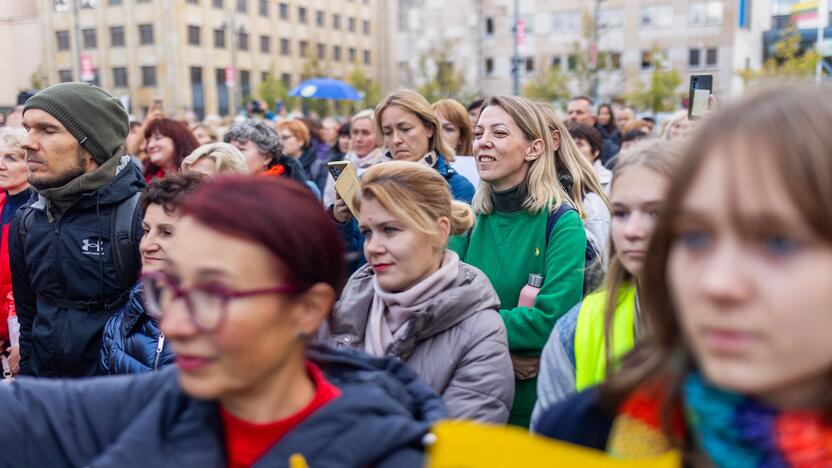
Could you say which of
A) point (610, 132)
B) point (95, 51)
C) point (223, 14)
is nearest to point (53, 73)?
point (95, 51)

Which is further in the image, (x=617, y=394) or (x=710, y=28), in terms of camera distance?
(x=710, y=28)

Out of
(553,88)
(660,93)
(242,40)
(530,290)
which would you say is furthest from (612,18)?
(530,290)

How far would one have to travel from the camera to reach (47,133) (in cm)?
363

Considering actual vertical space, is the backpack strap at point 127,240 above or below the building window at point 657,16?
below

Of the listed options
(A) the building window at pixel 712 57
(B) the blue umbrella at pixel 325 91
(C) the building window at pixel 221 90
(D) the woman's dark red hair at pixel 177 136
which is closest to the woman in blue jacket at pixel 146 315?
(D) the woman's dark red hair at pixel 177 136

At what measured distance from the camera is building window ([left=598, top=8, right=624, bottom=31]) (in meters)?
50.6

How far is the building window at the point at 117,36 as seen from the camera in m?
53.2

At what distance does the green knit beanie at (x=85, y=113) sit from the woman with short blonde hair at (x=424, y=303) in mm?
1607

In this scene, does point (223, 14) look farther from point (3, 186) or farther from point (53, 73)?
point (3, 186)

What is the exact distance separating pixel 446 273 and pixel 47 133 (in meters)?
2.22

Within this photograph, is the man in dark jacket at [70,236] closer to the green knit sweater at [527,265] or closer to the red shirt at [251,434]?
the green knit sweater at [527,265]

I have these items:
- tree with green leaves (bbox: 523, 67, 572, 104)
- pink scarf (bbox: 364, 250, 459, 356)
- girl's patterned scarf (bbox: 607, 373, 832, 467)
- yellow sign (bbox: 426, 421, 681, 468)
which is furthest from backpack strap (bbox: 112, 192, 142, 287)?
tree with green leaves (bbox: 523, 67, 572, 104)

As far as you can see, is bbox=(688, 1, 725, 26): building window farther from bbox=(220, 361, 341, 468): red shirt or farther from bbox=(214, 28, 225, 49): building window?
bbox=(220, 361, 341, 468): red shirt

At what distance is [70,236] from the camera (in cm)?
349
